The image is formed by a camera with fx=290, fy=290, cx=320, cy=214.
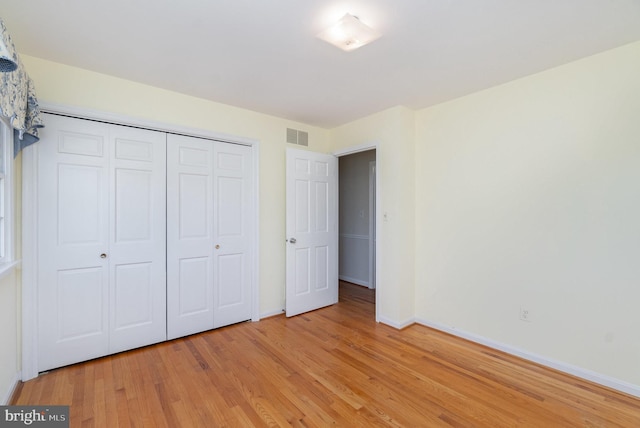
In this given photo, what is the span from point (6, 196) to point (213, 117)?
Answer: 1.79m

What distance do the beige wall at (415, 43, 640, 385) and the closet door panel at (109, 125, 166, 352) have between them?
9.43 feet

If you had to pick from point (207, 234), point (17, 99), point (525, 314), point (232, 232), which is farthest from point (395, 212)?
point (17, 99)

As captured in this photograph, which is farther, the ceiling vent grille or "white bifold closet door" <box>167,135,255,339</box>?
the ceiling vent grille

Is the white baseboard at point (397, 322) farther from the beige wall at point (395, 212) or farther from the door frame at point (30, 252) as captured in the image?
the door frame at point (30, 252)

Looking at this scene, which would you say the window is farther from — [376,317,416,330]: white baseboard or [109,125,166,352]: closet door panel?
[376,317,416,330]: white baseboard

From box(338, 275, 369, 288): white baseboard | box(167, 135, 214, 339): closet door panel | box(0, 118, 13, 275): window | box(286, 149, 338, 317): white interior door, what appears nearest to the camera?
box(0, 118, 13, 275): window

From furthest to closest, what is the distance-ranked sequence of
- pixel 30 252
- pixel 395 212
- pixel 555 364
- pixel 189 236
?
1. pixel 395 212
2. pixel 189 236
3. pixel 555 364
4. pixel 30 252

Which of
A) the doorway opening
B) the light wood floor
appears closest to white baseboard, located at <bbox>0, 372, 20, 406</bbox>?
the light wood floor

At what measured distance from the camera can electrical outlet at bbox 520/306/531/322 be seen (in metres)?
2.56

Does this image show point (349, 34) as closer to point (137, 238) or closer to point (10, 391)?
point (137, 238)

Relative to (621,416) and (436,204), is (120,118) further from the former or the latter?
(621,416)

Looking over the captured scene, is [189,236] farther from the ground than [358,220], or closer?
closer

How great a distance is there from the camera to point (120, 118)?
2.59m

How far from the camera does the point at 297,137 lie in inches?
151
